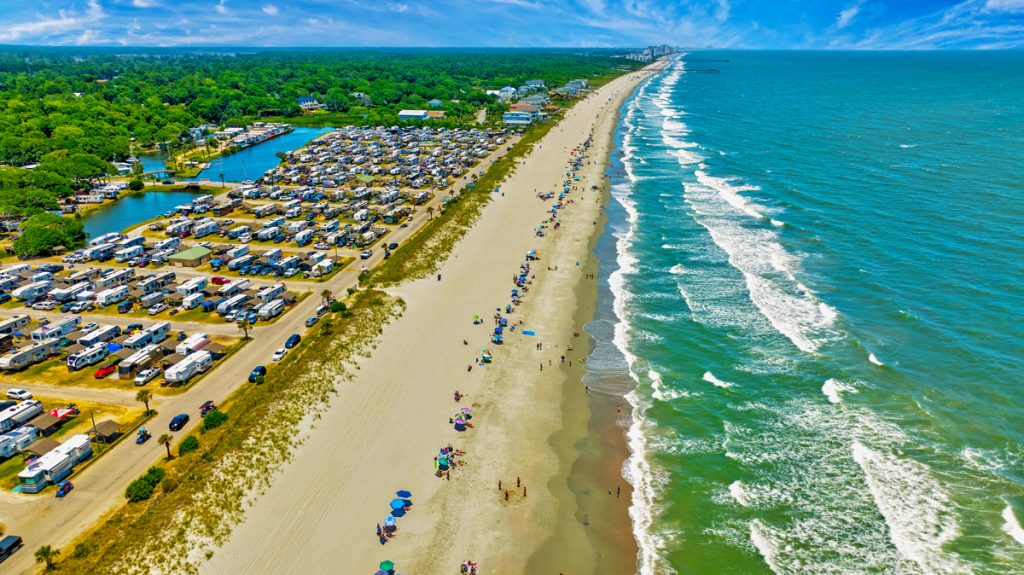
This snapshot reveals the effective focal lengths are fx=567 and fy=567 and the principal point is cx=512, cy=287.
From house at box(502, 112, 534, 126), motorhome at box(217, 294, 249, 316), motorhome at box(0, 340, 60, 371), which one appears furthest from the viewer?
house at box(502, 112, 534, 126)

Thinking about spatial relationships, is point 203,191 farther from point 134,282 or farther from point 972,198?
point 972,198

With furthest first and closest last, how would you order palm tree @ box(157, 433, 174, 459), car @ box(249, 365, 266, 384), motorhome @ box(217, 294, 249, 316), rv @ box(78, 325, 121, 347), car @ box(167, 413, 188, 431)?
motorhome @ box(217, 294, 249, 316), rv @ box(78, 325, 121, 347), car @ box(249, 365, 266, 384), car @ box(167, 413, 188, 431), palm tree @ box(157, 433, 174, 459)

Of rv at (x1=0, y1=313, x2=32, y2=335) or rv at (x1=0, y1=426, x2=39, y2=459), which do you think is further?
rv at (x1=0, y1=313, x2=32, y2=335)

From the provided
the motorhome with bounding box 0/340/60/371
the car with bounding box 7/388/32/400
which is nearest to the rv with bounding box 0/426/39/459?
the car with bounding box 7/388/32/400

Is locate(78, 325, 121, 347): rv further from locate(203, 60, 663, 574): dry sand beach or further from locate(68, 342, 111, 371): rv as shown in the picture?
locate(203, 60, 663, 574): dry sand beach

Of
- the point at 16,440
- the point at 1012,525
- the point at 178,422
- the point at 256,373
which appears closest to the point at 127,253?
the point at 256,373

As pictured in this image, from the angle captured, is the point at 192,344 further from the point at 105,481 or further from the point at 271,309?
the point at 105,481

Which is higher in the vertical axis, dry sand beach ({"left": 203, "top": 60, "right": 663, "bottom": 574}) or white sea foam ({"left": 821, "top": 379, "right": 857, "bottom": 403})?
white sea foam ({"left": 821, "top": 379, "right": 857, "bottom": 403})

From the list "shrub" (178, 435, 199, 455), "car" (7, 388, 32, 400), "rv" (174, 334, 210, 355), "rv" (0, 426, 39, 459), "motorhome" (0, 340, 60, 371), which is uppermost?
"shrub" (178, 435, 199, 455)
